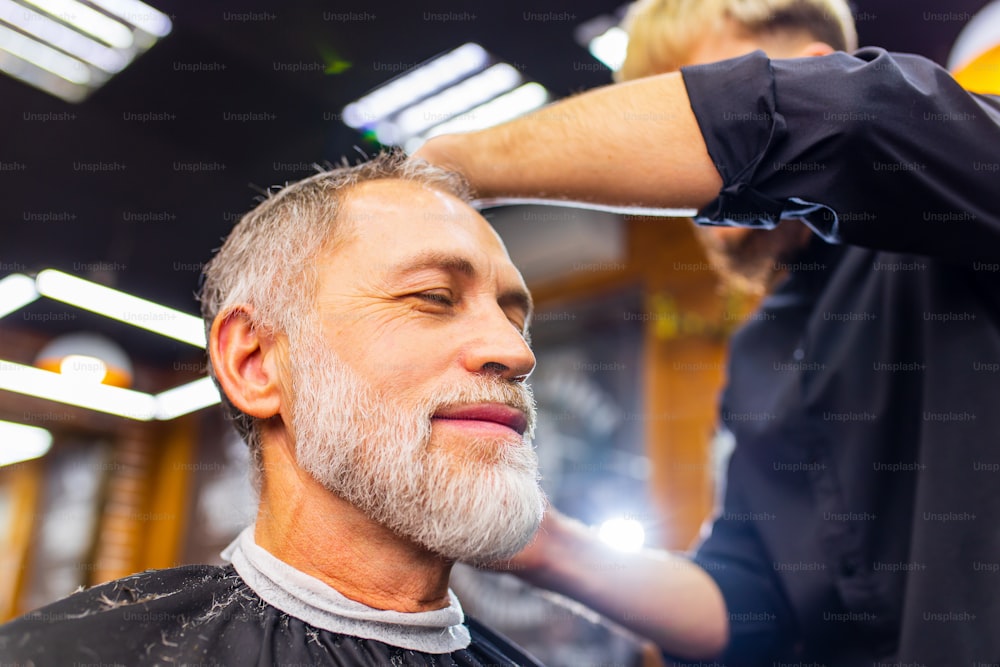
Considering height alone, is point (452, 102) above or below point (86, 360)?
above

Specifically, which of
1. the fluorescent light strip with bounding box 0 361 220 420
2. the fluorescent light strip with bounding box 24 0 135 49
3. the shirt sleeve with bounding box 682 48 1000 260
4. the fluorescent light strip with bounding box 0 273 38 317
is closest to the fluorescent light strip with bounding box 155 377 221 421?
the fluorescent light strip with bounding box 0 361 220 420

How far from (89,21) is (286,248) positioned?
3.02 metres

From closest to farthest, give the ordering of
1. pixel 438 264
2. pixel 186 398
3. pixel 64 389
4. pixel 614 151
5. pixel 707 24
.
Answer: pixel 614 151, pixel 438 264, pixel 707 24, pixel 64 389, pixel 186 398

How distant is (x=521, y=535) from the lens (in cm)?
119

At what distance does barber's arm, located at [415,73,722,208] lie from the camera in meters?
1.16

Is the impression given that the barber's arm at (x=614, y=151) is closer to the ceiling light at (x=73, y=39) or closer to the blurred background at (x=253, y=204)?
the blurred background at (x=253, y=204)

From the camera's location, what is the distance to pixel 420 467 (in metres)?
1.14

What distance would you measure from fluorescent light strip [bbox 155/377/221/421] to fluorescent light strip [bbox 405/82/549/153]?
316 centimetres

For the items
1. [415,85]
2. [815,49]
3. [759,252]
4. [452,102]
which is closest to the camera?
[815,49]

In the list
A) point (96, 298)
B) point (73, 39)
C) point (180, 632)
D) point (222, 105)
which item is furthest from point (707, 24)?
point (96, 298)

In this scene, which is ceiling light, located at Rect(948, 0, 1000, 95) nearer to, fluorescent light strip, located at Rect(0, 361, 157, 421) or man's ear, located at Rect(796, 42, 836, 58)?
man's ear, located at Rect(796, 42, 836, 58)

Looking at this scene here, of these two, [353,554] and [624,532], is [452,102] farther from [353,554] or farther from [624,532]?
[353,554]

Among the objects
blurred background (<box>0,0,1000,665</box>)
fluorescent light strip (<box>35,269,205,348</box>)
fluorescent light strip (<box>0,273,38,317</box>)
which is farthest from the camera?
fluorescent light strip (<box>0,273,38,317</box>)

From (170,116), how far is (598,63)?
8.02ft
